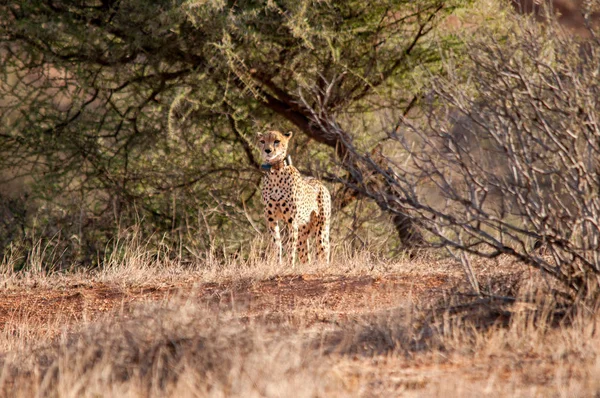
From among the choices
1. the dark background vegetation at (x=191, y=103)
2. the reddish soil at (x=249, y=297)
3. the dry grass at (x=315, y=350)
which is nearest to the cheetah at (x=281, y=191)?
the dark background vegetation at (x=191, y=103)

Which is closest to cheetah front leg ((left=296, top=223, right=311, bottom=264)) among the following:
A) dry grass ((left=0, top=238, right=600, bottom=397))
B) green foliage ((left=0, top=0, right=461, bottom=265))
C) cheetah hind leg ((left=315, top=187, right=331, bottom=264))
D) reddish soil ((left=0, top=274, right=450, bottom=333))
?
cheetah hind leg ((left=315, top=187, right=331, bottom=264))

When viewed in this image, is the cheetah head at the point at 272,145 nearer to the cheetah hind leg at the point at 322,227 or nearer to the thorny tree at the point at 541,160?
the cheetah hind leg at the point at 322,227

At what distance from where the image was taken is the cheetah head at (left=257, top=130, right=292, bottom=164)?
887 centimetres

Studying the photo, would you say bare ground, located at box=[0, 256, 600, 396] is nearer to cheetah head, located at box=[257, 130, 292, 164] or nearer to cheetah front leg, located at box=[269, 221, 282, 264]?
cheetah front leg, located at box=[269, 221, 282, 264]

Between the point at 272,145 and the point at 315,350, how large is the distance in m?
4.81

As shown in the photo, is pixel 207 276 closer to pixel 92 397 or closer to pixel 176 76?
pixel 92 397

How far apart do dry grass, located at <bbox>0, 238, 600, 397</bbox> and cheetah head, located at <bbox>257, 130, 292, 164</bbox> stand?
302 cm

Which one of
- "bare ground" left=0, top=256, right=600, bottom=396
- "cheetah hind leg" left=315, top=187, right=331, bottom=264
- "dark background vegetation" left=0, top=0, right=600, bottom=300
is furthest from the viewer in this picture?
"dark background vegetation" left=0, top=0, right=600, bottom=300

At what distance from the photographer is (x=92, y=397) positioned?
3688 mm

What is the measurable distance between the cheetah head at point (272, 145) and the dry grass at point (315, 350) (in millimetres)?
3021

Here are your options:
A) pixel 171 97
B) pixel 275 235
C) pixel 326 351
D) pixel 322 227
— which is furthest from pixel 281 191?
pixel 326 351

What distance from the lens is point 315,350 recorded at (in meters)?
4.31

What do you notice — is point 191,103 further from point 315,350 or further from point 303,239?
point 315,350

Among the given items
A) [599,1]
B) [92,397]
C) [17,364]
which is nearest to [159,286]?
[17,364]
